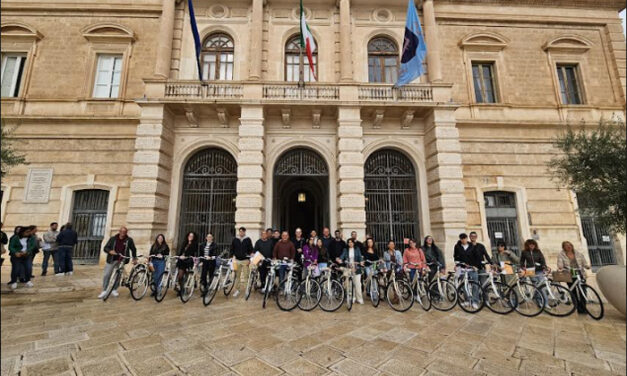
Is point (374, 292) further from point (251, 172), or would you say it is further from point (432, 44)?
point (432, 44)

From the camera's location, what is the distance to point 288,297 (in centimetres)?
648

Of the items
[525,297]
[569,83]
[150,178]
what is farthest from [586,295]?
[150,178]

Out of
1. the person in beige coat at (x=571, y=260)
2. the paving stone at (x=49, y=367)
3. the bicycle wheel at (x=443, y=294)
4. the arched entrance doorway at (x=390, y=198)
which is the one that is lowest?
the paving stone at (x=49, y=367)

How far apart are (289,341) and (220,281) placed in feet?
11.5

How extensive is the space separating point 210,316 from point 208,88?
29.6 feet

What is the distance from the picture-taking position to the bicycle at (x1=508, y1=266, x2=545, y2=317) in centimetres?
611

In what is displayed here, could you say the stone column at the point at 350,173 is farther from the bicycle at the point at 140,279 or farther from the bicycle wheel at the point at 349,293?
the bicycle at the point at 140,279

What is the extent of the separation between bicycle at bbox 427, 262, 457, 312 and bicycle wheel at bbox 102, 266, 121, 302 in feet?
26.1

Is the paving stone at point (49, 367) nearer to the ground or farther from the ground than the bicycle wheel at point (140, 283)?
nearer to the ground

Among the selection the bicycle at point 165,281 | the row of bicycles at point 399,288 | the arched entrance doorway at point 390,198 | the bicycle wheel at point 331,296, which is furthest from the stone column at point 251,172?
the arched entrance doorway at point 390,198

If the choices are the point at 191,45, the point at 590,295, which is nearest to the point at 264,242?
the point at 590,295

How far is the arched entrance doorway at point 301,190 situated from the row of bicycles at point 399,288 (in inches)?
Result: 209

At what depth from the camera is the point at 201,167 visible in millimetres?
11867

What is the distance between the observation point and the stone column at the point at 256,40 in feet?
37.9
